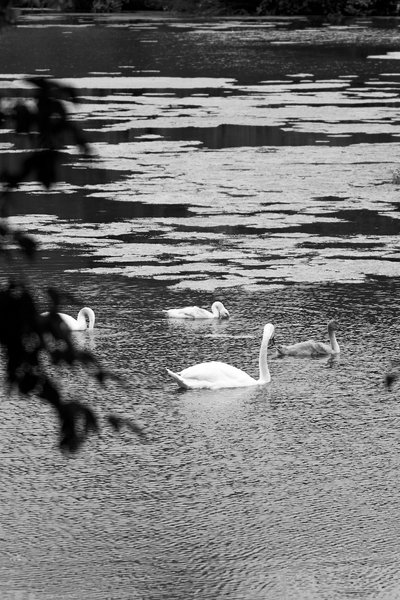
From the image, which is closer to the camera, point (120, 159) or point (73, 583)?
point (73, 583)

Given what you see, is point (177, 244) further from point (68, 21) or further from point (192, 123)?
point (68, 21)

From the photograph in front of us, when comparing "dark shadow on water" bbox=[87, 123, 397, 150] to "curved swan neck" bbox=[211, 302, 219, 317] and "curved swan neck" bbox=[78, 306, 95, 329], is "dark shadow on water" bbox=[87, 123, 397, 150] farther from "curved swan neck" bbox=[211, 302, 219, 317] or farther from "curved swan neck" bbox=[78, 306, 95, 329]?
"curved swan neck" bbox=[78, 306, 95, 329]

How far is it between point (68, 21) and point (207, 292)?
32803 mm

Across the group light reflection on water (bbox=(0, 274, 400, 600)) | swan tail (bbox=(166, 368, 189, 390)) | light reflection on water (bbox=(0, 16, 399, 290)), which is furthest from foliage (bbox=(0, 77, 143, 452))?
swan tail (bbox=(166, 368, 189, 390))

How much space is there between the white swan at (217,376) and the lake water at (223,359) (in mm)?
69

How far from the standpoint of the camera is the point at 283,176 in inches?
533

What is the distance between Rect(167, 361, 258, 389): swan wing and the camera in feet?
23.5

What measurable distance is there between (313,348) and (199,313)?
100cm

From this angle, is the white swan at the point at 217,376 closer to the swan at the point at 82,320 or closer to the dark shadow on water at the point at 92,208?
the swan at the point at 82,320

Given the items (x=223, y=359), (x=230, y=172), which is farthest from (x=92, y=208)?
(x=223, y=359)

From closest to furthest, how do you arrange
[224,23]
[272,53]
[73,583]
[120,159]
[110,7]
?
[73,583], [120,159], [272,53], [224,23], [110,7]

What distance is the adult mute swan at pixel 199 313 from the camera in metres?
8.42

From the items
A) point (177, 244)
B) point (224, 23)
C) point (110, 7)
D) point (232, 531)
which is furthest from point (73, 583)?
point (110, 7)

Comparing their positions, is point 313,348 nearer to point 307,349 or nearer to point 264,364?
point 307,349
